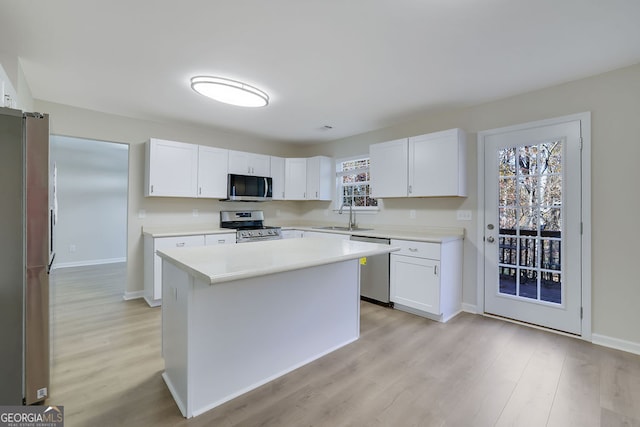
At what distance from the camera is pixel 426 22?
182 cm

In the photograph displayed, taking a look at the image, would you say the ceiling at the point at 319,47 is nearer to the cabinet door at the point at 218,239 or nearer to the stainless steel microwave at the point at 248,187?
the stainless steel microwave at the point at 248,187

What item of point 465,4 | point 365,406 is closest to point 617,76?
point 465,4

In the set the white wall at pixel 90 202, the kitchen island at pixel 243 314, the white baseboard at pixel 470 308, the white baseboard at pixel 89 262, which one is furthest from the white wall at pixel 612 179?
the white baseboard at pixel 89 262

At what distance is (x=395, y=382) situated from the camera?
1955 mm

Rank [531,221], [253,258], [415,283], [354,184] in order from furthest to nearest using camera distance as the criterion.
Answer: [354,184], [415,283], [531,221], [253,258]

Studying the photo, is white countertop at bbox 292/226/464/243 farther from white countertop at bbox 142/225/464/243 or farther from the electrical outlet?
the electrical outlet

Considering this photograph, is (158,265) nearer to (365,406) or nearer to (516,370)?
(365,406)

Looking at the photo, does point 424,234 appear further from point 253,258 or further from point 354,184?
point 253,258

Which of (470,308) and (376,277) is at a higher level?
(376,277)

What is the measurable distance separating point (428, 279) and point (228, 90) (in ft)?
8.90

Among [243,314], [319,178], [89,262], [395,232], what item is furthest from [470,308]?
[89,262]

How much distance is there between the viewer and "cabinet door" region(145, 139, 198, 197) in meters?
3.61

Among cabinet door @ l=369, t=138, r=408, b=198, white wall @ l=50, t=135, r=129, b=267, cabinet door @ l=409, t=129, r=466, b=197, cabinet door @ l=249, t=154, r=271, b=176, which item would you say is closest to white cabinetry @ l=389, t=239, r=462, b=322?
cabinet door @ l=409, t=129, r=466, b=197

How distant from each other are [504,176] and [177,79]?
3.40 metres
